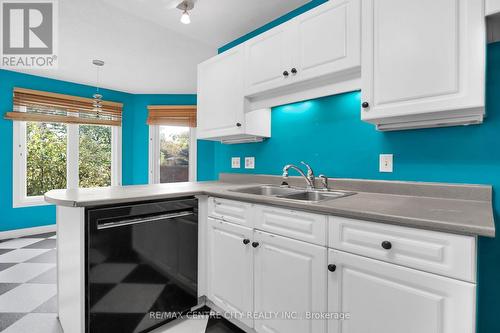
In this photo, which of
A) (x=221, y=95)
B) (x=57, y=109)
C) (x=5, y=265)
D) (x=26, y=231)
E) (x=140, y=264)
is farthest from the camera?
(x=57, y=109)

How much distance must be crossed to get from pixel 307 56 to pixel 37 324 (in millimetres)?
2566

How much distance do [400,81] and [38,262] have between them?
371 centimetres

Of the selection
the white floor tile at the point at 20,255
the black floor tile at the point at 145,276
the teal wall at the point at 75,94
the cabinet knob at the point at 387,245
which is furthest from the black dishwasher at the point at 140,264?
the teal wall at the point at 75,94

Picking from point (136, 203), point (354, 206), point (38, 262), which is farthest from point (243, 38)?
point (38, 262)

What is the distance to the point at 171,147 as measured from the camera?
5078 millimetres

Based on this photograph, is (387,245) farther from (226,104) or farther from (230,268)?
(226,104)

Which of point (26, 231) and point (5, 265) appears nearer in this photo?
point (5, 265)

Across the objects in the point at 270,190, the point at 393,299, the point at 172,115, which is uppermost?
the point at 172,115

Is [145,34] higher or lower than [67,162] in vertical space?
higher

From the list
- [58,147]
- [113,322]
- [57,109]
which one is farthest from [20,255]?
[113,322]

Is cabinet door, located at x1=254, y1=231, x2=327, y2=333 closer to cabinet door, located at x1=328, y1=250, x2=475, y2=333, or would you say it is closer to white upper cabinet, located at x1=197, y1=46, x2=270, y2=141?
cabinet door, located at x1=328, y1=250, x2=475, y2=333

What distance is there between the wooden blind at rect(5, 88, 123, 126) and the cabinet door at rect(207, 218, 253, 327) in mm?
2791

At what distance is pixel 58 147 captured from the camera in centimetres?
412

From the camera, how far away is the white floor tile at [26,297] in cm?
189
